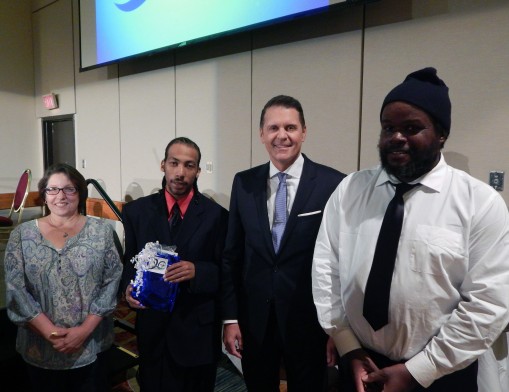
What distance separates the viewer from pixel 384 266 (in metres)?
1.09

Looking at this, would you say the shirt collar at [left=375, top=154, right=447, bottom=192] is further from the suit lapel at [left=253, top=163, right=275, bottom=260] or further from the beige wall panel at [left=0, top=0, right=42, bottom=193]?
the beige wall panel at [left=0, top=0, right=42, bottom=193]

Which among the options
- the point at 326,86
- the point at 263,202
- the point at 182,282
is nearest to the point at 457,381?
the point at 263,202

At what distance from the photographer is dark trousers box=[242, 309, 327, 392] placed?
1.45 meters

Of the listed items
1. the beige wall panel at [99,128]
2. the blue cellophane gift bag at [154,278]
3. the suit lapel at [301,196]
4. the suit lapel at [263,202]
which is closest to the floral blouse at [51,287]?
the blue cellophane gift bag at [154,278]

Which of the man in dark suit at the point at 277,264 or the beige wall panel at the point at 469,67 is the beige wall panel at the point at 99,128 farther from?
the beige wall panel at the point at 469,67

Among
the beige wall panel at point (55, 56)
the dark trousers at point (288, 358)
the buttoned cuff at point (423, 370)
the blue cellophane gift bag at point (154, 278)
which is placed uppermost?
the beige wall panel at point (55, 56)

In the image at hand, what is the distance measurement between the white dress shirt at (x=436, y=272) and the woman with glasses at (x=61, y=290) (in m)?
1.07

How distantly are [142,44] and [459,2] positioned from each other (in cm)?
258

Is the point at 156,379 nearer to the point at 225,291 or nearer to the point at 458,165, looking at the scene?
the point at 225,291

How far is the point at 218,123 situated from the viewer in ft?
9.92

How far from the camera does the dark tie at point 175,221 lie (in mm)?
1640

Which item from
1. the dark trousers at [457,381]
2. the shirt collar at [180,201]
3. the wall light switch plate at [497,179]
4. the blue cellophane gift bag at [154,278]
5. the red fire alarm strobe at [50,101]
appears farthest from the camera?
the red fire alarm strobe at [50,101]

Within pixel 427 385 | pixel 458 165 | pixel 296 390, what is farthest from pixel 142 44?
pixel 427 385

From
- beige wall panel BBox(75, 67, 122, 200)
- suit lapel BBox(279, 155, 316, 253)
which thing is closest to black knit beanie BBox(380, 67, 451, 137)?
suit lapel BBox(279, 155, 316, 253)
